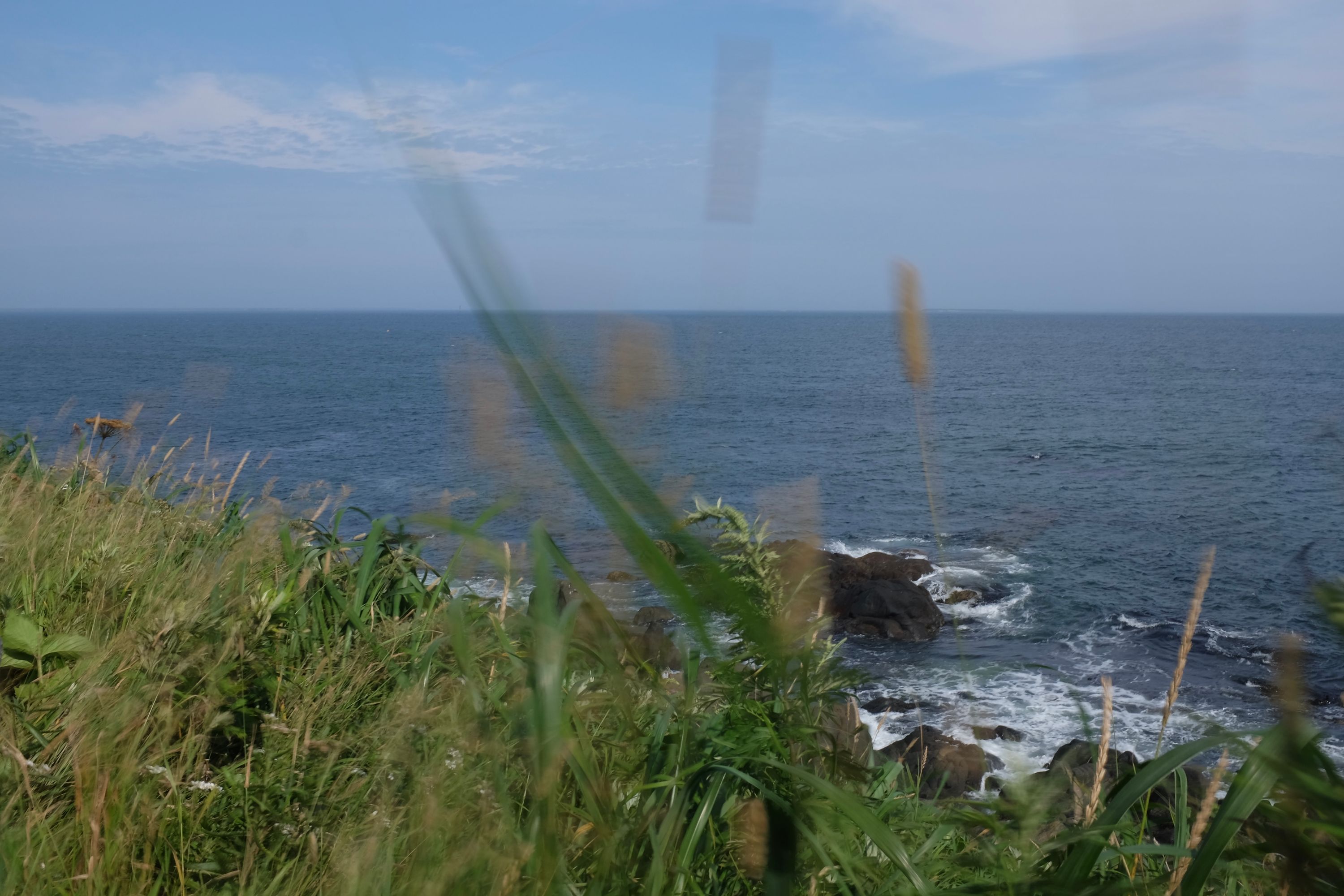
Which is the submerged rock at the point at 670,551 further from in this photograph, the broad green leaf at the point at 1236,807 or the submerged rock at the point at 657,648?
the broad green leaf at the point at 1236,807

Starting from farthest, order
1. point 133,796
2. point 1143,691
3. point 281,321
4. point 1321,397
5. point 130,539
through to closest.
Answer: point 281,321, point 1143,691, point 130,539, point 133,796, point 1321,397

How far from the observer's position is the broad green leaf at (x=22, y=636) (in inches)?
87.5

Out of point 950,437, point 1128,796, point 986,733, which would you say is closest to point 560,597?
point 986,733

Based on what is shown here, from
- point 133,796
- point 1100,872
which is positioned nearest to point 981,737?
point 1100,872

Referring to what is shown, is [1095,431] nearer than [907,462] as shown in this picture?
Yes

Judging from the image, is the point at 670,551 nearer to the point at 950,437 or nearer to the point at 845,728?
the point at 845,728

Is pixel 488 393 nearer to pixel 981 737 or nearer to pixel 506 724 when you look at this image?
pixel 981 737

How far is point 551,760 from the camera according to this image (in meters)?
1.04

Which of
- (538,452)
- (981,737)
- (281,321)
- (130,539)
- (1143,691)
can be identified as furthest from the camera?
(281,321)

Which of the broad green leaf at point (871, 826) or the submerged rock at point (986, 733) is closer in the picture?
the submerged rock at point (986, 733)

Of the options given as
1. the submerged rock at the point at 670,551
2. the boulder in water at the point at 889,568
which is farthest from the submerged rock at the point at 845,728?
the boulder in water at the point at 889,568

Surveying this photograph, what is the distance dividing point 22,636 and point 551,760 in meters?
1.83

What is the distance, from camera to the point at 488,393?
0.66m

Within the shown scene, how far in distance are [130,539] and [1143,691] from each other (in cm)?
1496
